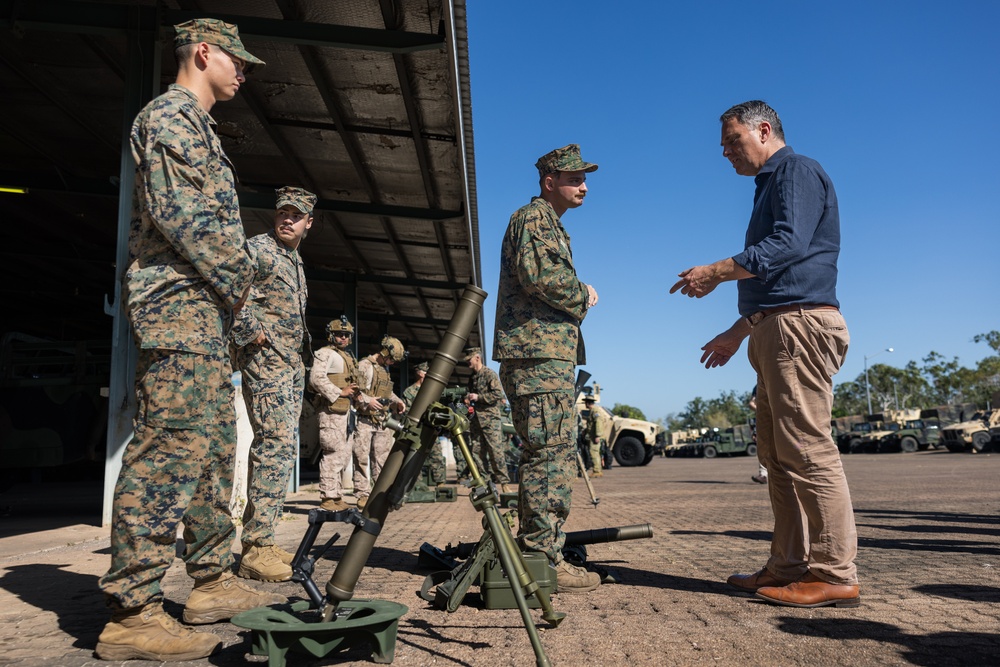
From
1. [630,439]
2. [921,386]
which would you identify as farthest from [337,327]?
[921,386]

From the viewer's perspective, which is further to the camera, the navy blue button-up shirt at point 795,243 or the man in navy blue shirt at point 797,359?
the navy blue button-up shirt at point 795,243

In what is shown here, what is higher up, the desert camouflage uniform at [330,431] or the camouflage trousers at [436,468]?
the desert camouflage uniform at [330,431]

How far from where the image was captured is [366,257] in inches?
610

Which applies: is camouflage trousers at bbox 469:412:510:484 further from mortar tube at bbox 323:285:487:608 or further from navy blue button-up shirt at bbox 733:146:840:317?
mortar tube at bbox 323:285:487:608

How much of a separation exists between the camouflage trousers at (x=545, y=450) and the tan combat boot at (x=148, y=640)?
5.18 ft

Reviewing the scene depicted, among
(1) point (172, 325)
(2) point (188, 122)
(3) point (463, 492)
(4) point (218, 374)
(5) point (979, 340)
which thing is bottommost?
(3) point (463, 492)

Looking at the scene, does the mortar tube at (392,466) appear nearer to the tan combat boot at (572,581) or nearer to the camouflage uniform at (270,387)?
the tan combat boot at (572,581)

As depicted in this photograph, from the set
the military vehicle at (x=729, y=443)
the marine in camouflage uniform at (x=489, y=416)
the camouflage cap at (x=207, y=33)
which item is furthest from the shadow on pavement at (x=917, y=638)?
the military vehicle at (x=729, y=443)

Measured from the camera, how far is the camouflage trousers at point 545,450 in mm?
3713

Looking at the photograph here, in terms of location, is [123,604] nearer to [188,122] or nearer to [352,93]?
[188,122]

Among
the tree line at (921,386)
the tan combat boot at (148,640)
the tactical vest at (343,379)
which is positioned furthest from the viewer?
the tree line at (921,386)

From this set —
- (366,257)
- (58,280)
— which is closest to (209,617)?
(366,257)

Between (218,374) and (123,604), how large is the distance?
2.89ft

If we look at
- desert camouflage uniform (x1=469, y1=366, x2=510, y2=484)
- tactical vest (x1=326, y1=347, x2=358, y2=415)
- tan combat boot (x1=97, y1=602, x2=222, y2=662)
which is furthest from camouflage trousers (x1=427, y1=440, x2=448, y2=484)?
tan combat boot (x1=97, y1=602, x2=222, y2=662)
